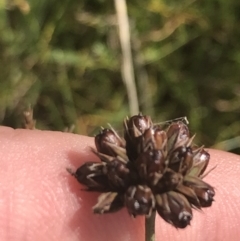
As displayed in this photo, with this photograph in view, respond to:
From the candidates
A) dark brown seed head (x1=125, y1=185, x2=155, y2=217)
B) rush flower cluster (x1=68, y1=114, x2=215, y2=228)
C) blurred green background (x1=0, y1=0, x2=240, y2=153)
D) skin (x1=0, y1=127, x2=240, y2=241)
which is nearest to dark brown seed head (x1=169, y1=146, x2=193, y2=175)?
rush flower cluster (x1=68, y1=114, x2=215, y2=228)

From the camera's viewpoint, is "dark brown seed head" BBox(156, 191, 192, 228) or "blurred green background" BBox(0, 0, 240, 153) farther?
"blurred green background" BBox(0, 0, 240, 153)

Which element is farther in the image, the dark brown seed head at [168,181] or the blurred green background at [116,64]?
the blurred green background at [116,64]

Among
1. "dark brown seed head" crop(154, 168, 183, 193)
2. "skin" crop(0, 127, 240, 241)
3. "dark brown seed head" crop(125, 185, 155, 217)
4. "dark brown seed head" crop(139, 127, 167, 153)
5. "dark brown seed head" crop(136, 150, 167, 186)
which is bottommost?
"skin" crop(0, 127, 240, 241)

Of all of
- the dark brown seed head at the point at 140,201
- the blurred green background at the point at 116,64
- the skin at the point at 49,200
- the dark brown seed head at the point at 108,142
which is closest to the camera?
the dark brown seed head at the point at 140,201

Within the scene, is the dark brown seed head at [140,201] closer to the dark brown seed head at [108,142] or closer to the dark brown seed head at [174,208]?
the dark brown seed head at [174,208]

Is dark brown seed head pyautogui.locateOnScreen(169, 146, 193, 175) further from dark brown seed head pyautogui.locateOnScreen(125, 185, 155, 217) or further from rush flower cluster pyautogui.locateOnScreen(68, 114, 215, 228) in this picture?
Result: dark brown seed head pyautogui.locateOnScreen(125, 185, 155, 217)

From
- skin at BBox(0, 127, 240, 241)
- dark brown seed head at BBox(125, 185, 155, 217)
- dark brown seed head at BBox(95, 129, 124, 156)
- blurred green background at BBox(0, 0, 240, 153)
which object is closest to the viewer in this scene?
dark brown seed head at BBox(125, 185, 155, 217)

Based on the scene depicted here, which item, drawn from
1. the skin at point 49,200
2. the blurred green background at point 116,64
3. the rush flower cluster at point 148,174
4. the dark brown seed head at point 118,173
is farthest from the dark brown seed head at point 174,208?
the blurred green background at point 116,64
